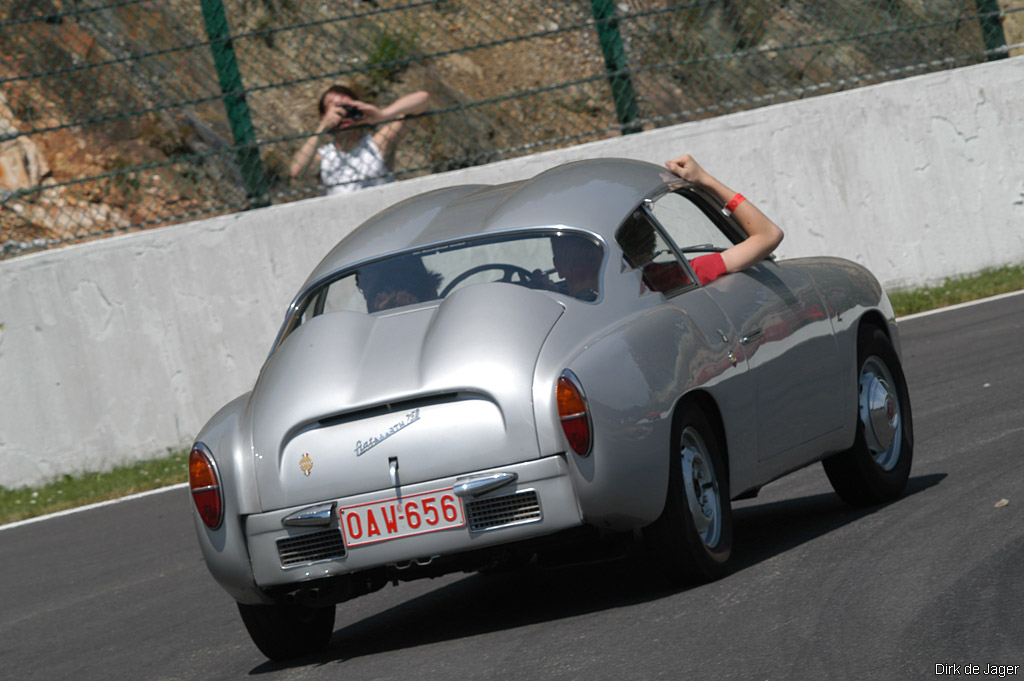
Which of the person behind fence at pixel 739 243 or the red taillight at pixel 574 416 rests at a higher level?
the person behind fence at pixel 739 243

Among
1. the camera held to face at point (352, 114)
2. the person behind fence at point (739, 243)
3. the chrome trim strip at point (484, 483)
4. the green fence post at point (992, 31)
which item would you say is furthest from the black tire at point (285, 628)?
the green fence post at point (992, 31)

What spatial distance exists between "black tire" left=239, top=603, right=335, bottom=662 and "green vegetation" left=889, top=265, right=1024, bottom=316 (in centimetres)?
747

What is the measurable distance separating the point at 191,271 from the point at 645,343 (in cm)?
666

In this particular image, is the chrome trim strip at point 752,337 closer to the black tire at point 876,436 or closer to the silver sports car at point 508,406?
the silver sports car at point 508,406

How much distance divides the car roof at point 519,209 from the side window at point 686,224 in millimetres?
84

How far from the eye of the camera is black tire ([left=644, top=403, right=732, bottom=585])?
16.2 feet

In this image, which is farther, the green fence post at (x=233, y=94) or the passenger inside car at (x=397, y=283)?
the green fence post at (x=233, y=94)

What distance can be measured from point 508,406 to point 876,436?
225cm

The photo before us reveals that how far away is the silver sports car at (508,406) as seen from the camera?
466cm

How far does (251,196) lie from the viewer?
11570 millimetres

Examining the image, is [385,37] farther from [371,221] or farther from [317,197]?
[371,221]

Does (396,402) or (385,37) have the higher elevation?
(385,37)

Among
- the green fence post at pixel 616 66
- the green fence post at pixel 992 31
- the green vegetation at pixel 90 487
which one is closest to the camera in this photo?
the green vegetation at pixel 90 487

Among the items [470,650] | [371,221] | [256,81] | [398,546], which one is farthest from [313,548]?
[256,81]
